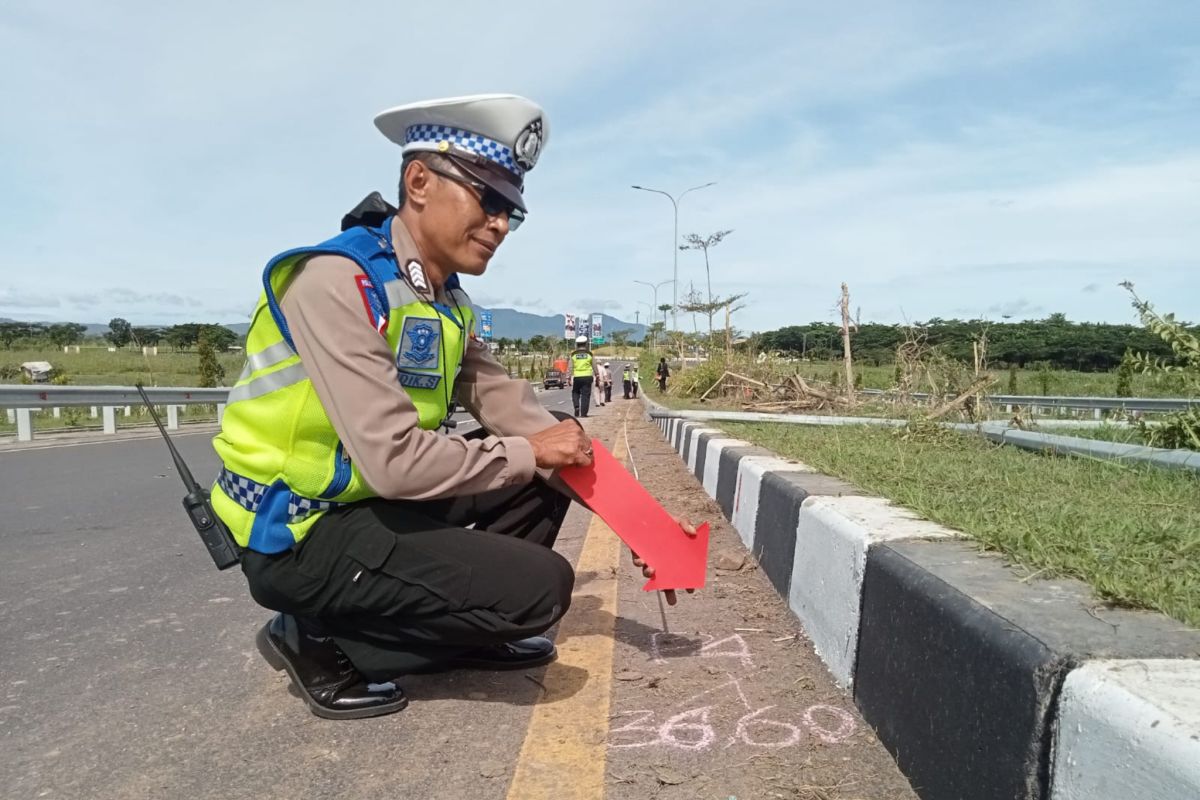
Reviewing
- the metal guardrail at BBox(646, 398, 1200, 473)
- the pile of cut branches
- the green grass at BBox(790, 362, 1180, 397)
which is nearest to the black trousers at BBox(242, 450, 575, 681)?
the metal guardrail at BBox(646, 398, 1200, 473)

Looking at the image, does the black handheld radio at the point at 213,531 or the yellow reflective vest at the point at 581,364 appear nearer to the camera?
the black handheld radio at the point at 213,531

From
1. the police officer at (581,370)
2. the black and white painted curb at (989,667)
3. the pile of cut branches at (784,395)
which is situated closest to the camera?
the black and white painted curb at (989,667)

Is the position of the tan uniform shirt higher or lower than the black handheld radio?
higher

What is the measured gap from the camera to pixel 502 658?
2.89 meters

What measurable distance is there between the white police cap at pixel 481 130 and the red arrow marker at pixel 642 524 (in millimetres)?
825

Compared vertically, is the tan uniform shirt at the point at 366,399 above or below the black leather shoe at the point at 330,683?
above

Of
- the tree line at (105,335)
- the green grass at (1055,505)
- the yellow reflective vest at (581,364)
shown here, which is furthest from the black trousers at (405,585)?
the tree line at (105,335)

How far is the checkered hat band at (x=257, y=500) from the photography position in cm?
238

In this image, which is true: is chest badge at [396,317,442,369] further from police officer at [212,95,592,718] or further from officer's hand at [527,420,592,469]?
officer's hand at [527,420,592,469]

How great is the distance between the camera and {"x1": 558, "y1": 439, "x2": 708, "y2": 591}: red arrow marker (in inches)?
105

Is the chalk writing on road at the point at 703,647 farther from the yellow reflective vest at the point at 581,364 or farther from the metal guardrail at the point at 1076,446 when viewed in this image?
the yellow reflective vest at the point at 581,364

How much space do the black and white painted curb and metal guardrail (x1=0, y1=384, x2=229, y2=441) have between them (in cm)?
1225

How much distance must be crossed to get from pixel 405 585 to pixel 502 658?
644 mm

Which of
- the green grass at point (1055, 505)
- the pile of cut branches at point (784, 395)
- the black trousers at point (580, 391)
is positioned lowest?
the black trousers at point (580, 391)
